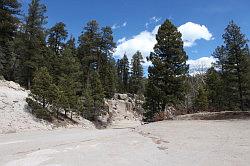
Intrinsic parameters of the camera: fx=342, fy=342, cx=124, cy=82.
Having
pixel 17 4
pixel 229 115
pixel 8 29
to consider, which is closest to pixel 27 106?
pixel 8 29

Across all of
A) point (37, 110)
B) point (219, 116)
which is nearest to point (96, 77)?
point (37, 110)

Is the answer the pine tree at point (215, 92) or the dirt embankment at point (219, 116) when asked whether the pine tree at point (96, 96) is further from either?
the dirt embankment at point (219, 116)

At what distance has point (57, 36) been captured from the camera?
64.4 metres

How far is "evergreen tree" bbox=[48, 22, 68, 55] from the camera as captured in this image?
6303cm

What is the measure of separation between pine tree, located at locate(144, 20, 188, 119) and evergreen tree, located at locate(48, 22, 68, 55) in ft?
101

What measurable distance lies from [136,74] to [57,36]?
44.5 m

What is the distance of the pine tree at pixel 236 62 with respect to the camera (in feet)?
141

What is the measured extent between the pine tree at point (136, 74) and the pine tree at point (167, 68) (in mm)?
62562

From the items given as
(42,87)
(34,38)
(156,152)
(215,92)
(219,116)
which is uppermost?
(34,38)

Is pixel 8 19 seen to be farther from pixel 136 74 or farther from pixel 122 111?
pixel 136 74

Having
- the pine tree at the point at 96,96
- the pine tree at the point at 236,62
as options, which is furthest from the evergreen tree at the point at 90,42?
the pine tree at the point at 236,62

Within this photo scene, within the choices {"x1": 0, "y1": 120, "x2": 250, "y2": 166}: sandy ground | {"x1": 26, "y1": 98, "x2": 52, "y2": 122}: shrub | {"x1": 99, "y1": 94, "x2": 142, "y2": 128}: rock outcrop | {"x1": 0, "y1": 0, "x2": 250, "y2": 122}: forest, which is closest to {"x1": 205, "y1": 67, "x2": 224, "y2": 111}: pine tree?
{"x1": 0, "y1": 0, "x2": 250, "y2": 122}: forest

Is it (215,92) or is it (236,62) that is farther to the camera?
(215,92)

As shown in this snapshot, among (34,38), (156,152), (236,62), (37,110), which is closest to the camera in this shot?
(156,152)
